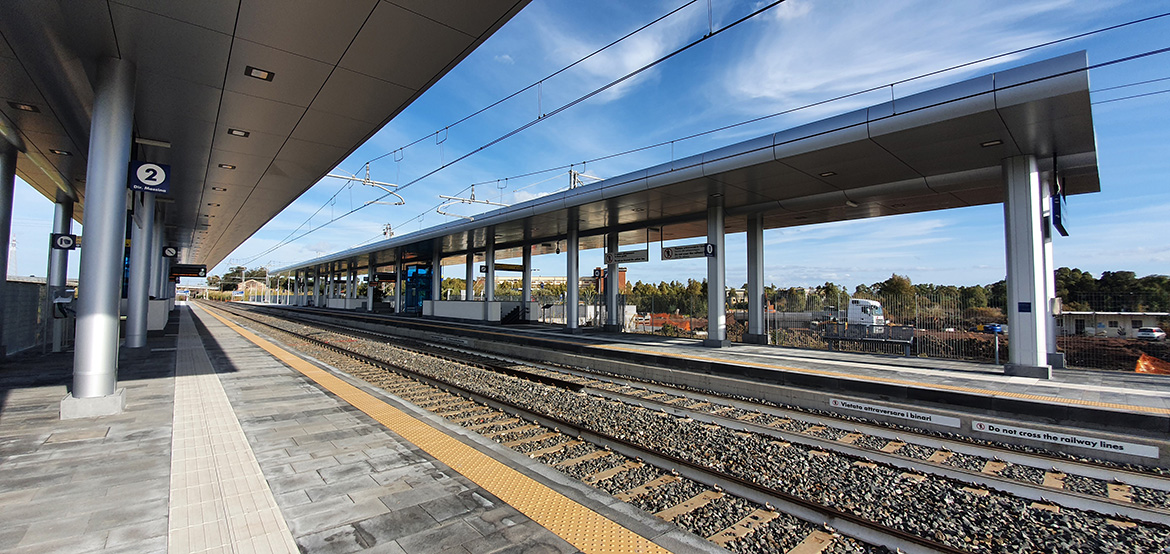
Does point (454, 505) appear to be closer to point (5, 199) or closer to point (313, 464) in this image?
point (313, 464)

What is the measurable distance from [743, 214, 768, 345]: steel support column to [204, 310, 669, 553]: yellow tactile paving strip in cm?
1377

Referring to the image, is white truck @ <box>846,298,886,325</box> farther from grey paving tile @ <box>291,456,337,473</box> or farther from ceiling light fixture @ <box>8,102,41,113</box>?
ceiling light fixture @ <box>8,102,41,113</box>

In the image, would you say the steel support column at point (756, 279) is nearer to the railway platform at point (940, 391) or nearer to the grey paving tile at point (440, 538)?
the railway platform at point (940, 391)

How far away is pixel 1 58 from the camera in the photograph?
6.86 meters

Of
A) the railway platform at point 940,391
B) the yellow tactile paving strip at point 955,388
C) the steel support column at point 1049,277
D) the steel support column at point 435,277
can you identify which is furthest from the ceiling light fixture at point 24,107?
the steel support column at point 435,277

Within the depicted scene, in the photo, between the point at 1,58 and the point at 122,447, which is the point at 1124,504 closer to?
the point at 122,447

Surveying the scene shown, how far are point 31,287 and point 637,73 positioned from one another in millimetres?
16953

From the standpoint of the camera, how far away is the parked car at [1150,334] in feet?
57.8

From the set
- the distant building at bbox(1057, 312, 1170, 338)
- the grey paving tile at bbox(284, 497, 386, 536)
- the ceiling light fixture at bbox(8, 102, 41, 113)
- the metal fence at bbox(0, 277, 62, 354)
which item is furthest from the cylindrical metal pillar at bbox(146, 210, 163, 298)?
the distant building at bbox(1057, 312, 1170, 338)

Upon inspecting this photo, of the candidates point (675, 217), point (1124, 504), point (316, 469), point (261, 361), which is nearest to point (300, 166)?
point (261, 361)

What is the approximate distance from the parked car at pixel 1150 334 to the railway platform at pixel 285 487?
24.2 m

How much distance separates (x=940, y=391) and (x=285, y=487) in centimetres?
976

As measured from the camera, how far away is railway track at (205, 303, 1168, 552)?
396cm

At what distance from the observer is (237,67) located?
7105mm
